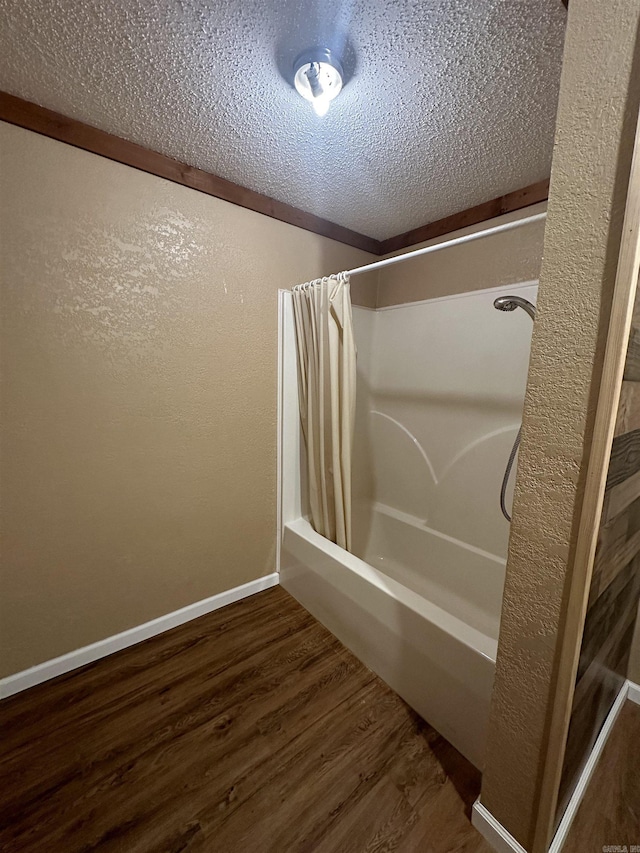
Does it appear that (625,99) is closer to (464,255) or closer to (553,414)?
(553,414)

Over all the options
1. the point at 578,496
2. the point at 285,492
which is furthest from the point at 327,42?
the point at 285,492

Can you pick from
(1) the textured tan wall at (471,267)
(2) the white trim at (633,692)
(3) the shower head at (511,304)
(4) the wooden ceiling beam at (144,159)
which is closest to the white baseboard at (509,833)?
(2) the white trim at (633,692)

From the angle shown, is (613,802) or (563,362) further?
(613,802)

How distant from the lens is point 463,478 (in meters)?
2.06

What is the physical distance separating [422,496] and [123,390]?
1.85 m

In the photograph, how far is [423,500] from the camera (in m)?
→ 2.27

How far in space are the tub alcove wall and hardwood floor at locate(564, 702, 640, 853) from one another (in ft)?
1.06

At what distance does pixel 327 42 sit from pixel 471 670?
202 cm

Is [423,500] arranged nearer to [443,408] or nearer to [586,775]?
[443,408]

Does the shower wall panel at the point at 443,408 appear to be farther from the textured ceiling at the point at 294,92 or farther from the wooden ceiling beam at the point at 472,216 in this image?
the textured ceiling at the point at 294,92

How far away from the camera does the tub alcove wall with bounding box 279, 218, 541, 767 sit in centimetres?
134

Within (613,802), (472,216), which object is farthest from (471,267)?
(613,802)

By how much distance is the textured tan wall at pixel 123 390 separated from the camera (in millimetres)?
1317

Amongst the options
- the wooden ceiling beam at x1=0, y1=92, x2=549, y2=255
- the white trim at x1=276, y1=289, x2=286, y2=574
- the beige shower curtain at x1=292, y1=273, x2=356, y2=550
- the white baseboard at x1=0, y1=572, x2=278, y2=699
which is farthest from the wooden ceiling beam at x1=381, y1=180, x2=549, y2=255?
the white baseboard at x1=0, y1=572, x2=278, y2=699
